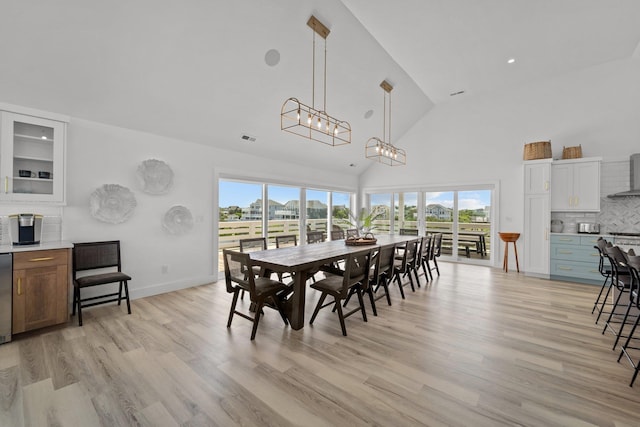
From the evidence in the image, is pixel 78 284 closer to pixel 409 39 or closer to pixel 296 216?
→ pixel 296 216

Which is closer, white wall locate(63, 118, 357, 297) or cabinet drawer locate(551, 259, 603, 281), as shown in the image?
white wall locate(63, 118, 357, 297)

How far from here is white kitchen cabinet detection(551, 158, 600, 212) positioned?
5.19 metres

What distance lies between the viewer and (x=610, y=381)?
2145 millimetres

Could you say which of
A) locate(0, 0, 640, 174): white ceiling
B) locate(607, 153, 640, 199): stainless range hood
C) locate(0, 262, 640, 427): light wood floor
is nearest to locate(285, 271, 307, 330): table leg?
locate(0, 262, 640, 427): light wood floor

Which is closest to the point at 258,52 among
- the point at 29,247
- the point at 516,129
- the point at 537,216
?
the point at 29,247

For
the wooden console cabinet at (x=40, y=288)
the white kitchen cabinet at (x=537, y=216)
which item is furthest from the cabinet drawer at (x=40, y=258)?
the white kitchen cabinet at (x=537, y=216)

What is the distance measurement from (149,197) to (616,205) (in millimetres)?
8191

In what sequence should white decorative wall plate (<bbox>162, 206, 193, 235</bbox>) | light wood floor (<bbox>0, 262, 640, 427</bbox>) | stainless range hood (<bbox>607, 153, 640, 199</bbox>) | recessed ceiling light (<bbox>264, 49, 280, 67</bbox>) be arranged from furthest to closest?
1. stainless range hood (<bbox>607, 153, 640, 199</bbox>)
2. white decorative wall plate (<bbox>162, 206, 193, 235</bbox>)
3. recessed ceiling light (<bbox>264, 49, 280, 67</bbox>)
4. light wood floor (<bbox>0, 262, 640, 427</bbox>)

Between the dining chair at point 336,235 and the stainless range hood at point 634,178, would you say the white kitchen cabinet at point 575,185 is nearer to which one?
the stainless range hood at point 634,178

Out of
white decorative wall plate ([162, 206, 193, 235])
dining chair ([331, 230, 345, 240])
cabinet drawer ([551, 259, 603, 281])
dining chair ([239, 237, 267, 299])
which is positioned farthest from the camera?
dining chair ([331, 230, 345, 240])

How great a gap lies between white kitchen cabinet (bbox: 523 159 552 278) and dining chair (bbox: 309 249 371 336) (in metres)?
4.30

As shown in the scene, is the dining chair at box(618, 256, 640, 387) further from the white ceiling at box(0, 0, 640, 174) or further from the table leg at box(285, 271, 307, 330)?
the white ceiling at box(0, 0, 640, 174)

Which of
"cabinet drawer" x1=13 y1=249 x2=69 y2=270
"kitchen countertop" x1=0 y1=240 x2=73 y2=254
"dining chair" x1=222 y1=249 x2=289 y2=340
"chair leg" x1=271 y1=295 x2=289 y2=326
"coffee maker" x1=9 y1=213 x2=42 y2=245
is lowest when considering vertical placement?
"chair leg" x1=271 y1=295 x2=289 y2=326

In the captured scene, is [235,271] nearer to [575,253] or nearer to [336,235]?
[336,235]
